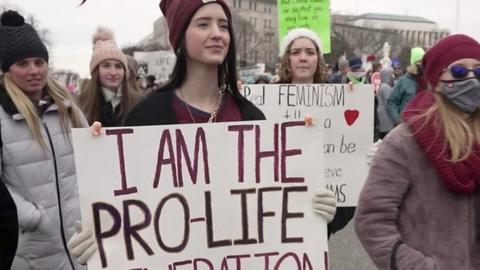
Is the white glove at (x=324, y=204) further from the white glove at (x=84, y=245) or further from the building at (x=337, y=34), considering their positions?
the building at (x=337, y=34)

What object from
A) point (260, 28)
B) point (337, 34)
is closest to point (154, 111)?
point (337, 34)

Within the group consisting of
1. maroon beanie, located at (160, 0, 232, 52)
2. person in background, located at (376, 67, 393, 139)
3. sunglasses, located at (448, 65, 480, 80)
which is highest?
maroon beanie, located at (160, 0, 232, 52)

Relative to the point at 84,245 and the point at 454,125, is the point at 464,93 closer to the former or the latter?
the point at 454,125

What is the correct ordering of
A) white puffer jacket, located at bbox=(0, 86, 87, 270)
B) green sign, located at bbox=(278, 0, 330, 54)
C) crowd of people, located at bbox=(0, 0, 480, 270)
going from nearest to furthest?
crowd of people, located at bbox=(0, 0, 480, 270)
white puffer jacket, located at bbox=(0, 86, 87, 270)
green sign, located at bbox=(278, 0, 330, 54)

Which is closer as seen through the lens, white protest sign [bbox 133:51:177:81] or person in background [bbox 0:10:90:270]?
person in background [bbox 0:10:90:270]

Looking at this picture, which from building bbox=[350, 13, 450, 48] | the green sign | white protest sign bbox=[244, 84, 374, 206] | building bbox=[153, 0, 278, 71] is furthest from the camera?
building bbox=[350, 13, 450, 48]

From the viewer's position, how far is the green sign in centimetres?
606

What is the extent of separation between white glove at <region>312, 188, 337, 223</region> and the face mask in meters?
0.57

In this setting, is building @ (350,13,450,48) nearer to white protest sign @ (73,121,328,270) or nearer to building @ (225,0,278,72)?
building @ (225,0,278,72)

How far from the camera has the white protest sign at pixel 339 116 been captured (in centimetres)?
388

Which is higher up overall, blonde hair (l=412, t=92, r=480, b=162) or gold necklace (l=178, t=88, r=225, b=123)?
gold necklace (l=178, t=88, r=225, b=123)

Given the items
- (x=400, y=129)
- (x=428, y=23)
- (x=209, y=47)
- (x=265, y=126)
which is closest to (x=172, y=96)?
(x=209, y=47)

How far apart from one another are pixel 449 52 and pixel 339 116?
1.81m

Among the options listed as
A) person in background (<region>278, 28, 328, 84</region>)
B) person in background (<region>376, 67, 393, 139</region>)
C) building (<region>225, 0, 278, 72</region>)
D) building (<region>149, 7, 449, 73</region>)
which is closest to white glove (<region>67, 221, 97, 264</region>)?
person in background (<region>278, 28, 328, 84</region>)
